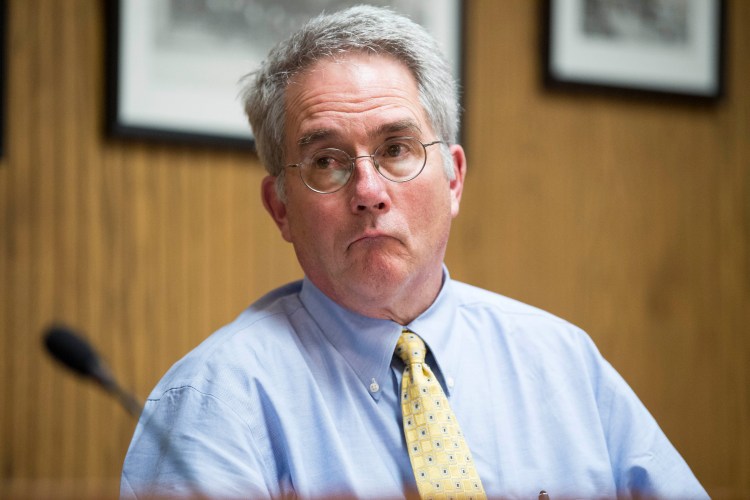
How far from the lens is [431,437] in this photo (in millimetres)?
1388

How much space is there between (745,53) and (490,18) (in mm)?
933

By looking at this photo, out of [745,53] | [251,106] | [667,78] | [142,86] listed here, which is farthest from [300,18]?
[745,53]

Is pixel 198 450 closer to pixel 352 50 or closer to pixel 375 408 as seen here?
pixel 375 408

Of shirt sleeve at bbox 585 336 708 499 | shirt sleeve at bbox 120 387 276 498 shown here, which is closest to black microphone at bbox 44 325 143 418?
shirt sleeve at bbox 120 387 276 498

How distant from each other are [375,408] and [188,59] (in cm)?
121

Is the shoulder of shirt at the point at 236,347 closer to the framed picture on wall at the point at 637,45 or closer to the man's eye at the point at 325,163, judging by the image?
the man's eye at the point at 325,163

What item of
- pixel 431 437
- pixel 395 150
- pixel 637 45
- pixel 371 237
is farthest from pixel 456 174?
pixel 637 45

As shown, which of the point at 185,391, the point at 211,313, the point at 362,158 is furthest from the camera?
the point at 211,313

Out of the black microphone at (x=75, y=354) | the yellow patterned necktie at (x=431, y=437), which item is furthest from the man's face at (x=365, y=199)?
the black microphone at (x=75, y=354)

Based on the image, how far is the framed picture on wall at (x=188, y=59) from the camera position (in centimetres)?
214

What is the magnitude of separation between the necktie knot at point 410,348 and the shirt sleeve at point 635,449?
0.38 meters

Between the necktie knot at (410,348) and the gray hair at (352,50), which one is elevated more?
the gray hair at (352,50)

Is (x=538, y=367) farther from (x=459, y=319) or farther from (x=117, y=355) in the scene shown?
(x=117, y=355)

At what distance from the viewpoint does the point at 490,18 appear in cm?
254
